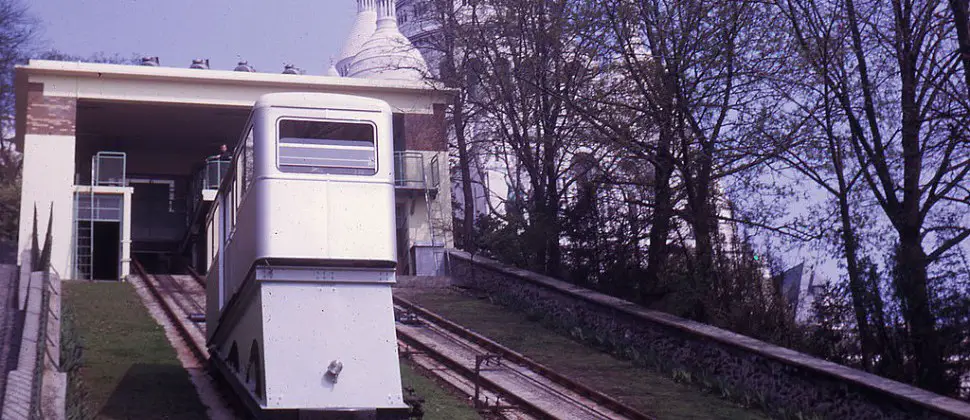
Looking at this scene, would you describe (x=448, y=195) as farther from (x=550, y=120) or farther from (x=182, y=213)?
(x=182, y=213)

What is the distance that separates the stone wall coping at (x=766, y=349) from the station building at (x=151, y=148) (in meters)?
6.66

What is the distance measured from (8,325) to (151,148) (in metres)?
20.6

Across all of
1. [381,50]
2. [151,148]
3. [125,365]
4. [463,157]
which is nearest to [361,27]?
[381,50]

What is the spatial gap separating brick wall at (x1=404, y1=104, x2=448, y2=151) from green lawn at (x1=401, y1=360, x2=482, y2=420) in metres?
14.7

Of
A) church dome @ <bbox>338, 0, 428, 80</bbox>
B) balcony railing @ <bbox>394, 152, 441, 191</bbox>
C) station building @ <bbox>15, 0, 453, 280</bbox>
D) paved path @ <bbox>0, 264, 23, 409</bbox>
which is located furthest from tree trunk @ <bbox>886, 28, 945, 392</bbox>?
church dome @ <bbox>338, 0, 428, 80</bbox>

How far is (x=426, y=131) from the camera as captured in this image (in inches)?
1225

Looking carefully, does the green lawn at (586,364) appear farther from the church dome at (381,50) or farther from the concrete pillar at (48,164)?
the church dome at (381,50)

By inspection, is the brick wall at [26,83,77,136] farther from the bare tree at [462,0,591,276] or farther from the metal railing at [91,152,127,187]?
the bare tree at [462,0,591,276]

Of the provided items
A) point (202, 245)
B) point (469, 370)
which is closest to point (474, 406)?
point (469, 370)

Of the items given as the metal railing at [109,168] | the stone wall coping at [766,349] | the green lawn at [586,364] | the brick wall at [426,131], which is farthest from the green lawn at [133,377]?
the brick wall at [426,131]

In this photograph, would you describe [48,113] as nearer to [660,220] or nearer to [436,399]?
[660,220]

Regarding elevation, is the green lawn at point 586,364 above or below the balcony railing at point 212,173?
below

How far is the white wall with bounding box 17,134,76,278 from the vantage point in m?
27.9

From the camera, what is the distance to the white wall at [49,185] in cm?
2786
